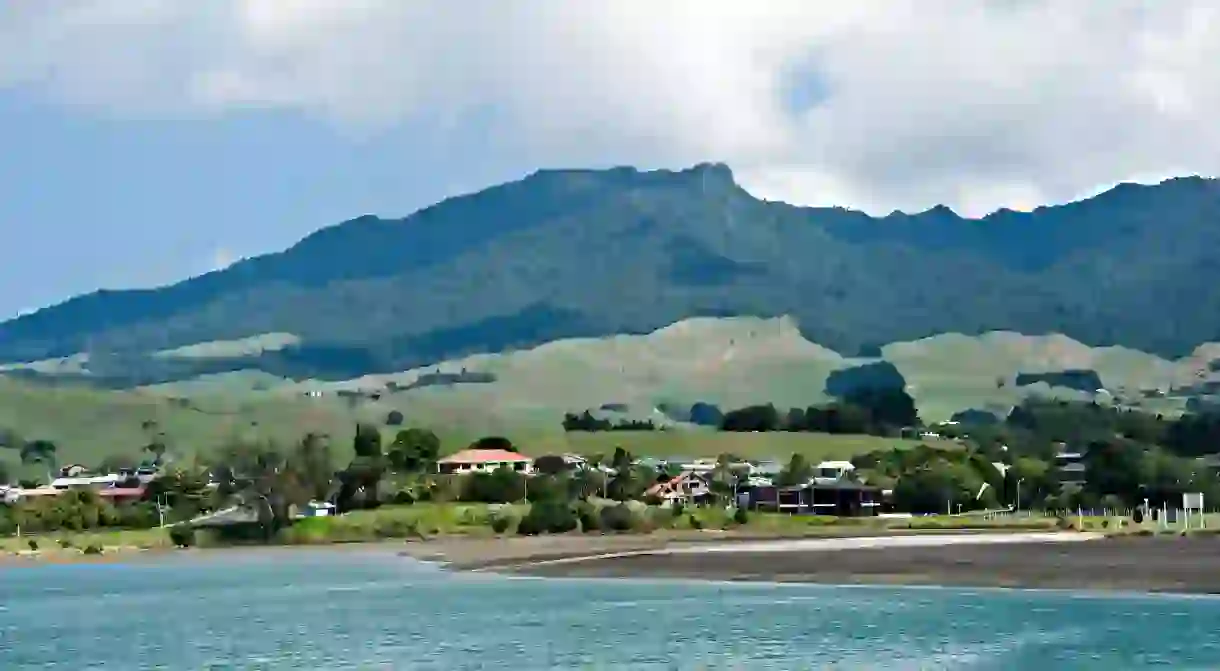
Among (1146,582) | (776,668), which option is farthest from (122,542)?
(776,668)

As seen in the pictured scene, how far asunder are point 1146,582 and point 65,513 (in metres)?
85.8

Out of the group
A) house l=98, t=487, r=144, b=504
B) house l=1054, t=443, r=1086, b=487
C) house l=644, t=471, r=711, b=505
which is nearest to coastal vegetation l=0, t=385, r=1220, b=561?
house l=1054, t=443, r=1086, b=487

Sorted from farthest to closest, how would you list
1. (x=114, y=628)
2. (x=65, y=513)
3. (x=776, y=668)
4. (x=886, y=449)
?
(x=886, y=449), (x=65, y=513), (x=114, y=628), (x=776, y=668)

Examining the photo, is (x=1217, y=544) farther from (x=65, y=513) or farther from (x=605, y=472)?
(x=65, y=513)

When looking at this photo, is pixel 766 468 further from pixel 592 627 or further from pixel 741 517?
pixel 592 627

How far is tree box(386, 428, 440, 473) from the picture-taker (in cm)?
15138

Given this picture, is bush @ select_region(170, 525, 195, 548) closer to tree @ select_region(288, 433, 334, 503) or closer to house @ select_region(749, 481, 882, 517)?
tree @ select_region(288, 433, 334, 503)

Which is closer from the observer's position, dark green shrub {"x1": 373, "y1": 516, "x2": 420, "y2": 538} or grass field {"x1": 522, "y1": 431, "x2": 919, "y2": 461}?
dark green shrub {"x1": 373, "y1": 516, "x2": 420, "y2": 538}

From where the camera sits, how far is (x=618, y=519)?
388 feet

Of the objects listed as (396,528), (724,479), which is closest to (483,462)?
(724,479)

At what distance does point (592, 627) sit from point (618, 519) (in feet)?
194

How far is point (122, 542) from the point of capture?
12238 centimetres

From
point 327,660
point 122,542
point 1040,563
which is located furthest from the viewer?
point 122,542

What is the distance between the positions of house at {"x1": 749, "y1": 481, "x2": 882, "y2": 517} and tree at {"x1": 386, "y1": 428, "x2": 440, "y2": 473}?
1104 inches
